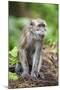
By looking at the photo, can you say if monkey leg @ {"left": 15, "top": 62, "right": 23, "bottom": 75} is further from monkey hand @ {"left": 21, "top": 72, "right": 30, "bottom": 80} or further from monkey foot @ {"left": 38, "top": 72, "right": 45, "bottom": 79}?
monkey foot @ {"left": 38, "top": 72, "right": 45, "bottom": 79}

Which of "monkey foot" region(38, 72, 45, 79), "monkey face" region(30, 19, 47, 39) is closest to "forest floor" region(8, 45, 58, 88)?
"monkey foot" region(38, 72, 45, 79)

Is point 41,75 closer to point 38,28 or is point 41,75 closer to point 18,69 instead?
point 18,69

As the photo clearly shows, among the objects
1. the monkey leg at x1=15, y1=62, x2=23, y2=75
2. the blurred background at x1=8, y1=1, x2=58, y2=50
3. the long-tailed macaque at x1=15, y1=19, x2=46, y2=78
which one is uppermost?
the blurred background at x1=8, y1=1, x2=58, y2=50

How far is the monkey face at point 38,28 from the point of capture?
6.10ft

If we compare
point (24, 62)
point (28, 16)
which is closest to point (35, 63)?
point (24, 62)

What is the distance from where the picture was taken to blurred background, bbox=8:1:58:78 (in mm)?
1805

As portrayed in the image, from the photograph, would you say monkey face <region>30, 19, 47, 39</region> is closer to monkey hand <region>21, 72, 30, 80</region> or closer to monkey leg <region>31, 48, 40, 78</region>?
monkey leg <region>31, 48, 40, 78</region>

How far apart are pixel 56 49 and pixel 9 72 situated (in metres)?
0.49

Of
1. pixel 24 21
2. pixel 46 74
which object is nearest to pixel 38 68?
pixel 46 74

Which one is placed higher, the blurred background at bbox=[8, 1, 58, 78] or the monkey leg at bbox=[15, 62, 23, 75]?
the blurred background at bbox=[8, 1, 58, 78]

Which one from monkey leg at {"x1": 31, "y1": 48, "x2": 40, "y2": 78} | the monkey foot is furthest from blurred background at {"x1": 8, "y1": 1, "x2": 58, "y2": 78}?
the monkey foot

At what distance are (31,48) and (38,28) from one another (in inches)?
7.6

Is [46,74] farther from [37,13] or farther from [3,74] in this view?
[37,13]

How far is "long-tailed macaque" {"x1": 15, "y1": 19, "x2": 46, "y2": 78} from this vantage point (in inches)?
72.1
